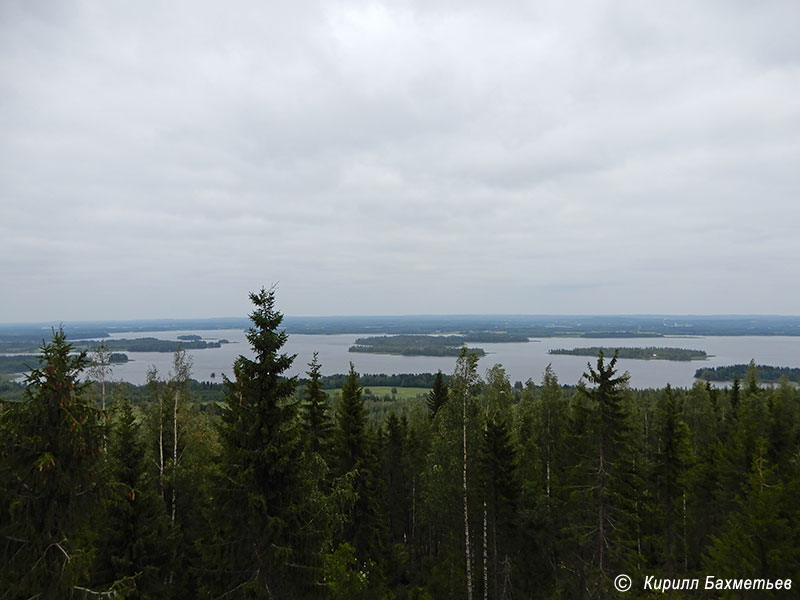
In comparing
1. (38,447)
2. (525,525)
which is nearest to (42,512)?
(38,447)

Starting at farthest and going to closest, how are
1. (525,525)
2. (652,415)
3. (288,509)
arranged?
(652,415) < (525,525) < (288,509)

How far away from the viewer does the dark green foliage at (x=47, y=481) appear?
8.25 meters

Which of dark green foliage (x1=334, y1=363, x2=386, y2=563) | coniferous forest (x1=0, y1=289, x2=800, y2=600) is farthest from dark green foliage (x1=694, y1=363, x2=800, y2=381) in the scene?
dark green foliage (x1=334, y1=363, x2=386, y2=563)

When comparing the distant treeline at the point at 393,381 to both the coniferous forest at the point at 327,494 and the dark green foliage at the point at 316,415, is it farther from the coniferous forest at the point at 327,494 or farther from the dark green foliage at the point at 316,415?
the dark green foliage at the point at 316,415

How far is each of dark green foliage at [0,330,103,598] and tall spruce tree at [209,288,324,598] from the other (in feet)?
11.1

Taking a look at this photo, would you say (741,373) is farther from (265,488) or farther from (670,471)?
(265,488)

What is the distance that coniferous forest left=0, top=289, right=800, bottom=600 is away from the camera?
8594 mm

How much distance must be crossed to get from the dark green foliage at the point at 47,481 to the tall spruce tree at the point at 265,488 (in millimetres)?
3375

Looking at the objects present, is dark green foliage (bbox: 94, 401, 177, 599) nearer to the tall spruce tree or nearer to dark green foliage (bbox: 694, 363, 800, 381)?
the tall spruce tree

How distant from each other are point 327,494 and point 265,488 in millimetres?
3352

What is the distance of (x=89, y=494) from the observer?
888 centimetres

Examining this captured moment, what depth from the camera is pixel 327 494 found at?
14688 millimetres

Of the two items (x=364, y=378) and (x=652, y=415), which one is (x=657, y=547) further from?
(x=364, y=378)

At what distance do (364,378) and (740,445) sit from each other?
13550 cm
